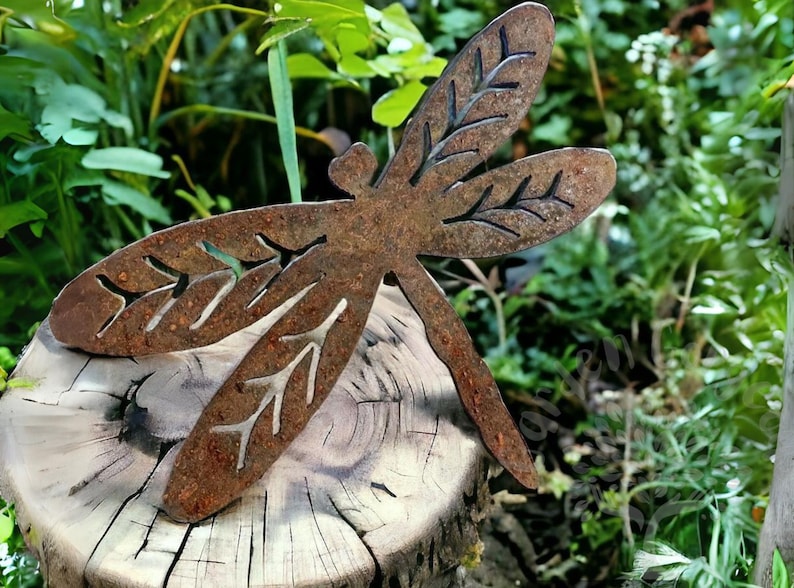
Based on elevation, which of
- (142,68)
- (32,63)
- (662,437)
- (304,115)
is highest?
(32,63)

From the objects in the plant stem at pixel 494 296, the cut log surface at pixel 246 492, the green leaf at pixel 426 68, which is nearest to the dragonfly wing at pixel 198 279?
the cut log surface at pixel 246 492

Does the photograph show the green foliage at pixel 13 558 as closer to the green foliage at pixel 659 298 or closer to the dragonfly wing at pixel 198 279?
the dragonfly wing at pixel 198 279

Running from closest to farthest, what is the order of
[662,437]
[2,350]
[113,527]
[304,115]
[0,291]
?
1. [113,527]
2. [2,350]
3. [0,291]
4. [662,437]
5. [304,115]

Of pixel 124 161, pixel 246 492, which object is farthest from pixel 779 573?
pixel 124 161

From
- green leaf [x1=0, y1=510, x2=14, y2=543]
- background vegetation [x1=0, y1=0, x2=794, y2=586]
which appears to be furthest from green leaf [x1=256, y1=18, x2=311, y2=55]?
green leaf [x1=0, y1=510, x2=14, y2=543]

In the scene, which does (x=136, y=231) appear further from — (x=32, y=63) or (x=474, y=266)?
(x=474, y=266)

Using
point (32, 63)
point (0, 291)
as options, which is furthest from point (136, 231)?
point (32, 63)

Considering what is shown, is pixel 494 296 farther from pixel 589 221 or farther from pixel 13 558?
pixel 13 558
